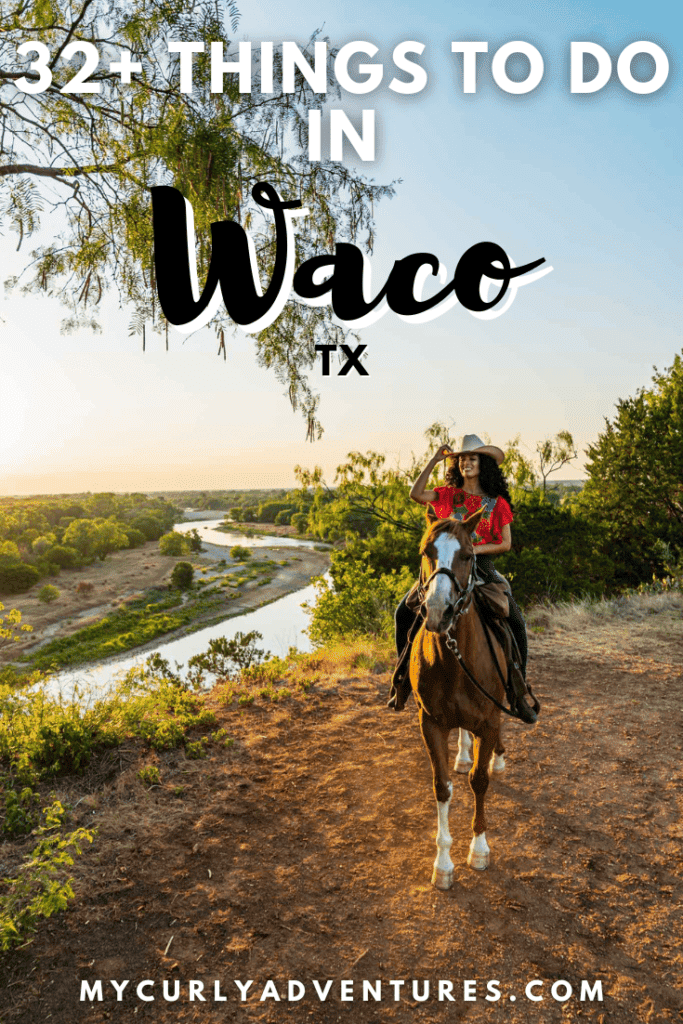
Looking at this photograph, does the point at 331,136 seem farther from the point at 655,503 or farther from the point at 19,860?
the point at 655,503

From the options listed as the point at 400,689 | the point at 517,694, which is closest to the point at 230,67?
the point at 400,689

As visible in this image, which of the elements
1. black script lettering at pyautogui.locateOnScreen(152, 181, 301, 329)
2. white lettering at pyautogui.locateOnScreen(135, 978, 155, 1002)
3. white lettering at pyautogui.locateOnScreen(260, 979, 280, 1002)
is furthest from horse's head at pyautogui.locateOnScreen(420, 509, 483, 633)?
white lettering at pyautogui.locateOnScreen(135, 978, 155, 1002)

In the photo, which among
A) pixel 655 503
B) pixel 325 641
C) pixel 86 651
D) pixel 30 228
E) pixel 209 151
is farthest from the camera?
pixel 86 651

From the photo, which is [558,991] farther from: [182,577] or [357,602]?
[182,577]

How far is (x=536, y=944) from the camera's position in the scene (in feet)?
13.0

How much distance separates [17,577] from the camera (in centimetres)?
6656

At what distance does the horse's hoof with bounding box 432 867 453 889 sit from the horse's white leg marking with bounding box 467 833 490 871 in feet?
0.99

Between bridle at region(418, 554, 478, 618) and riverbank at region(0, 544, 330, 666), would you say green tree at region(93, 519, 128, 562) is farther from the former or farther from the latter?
bridle at region(418, 554, 478, 618)

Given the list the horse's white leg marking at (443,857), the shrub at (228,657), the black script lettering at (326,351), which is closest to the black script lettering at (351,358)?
the black script lettering at (326,351)

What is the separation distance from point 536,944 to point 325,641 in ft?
40.8

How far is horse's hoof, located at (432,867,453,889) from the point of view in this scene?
451 centimetres

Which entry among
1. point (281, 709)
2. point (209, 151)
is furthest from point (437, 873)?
point (209, 151)

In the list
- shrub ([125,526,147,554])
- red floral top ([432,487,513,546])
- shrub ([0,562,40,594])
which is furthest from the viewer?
shrub ([125,526,147,554])

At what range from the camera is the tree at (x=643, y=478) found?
19281 mm
